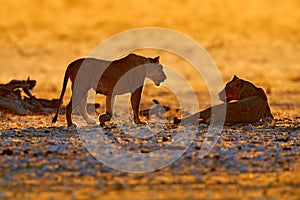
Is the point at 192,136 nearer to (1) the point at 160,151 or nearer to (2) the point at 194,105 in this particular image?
(1) the point at 160,151

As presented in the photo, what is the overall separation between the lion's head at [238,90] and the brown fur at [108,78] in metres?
2.31

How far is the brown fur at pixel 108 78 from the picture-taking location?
1678 centimetres

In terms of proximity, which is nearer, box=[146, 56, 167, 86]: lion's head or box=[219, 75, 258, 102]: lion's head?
A: box=[146, 56, 167, 86]: lion's head

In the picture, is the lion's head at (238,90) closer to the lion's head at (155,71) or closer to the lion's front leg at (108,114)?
the lion's head at (155,71)

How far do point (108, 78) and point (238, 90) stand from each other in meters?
3.83

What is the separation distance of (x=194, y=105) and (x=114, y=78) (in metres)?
8.66

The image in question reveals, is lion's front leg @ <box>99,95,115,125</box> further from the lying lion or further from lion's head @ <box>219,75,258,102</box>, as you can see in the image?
lion's head @ <box>219,75,258,102</box>

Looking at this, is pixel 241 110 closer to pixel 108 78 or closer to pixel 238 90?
pixel 238 90

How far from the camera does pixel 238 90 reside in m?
19.4

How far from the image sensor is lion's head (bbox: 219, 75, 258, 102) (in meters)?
19.1

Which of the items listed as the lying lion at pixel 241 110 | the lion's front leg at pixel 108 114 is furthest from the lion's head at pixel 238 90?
the lion's front leg at pixel 108 114

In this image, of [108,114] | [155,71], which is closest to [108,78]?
[108,114]

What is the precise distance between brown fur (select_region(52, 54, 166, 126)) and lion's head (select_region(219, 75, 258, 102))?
2.31m

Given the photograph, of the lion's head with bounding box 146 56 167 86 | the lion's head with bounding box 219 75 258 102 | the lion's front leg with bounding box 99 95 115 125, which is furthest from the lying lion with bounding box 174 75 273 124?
the lion's front leg with bounding box 99 95 115 125
